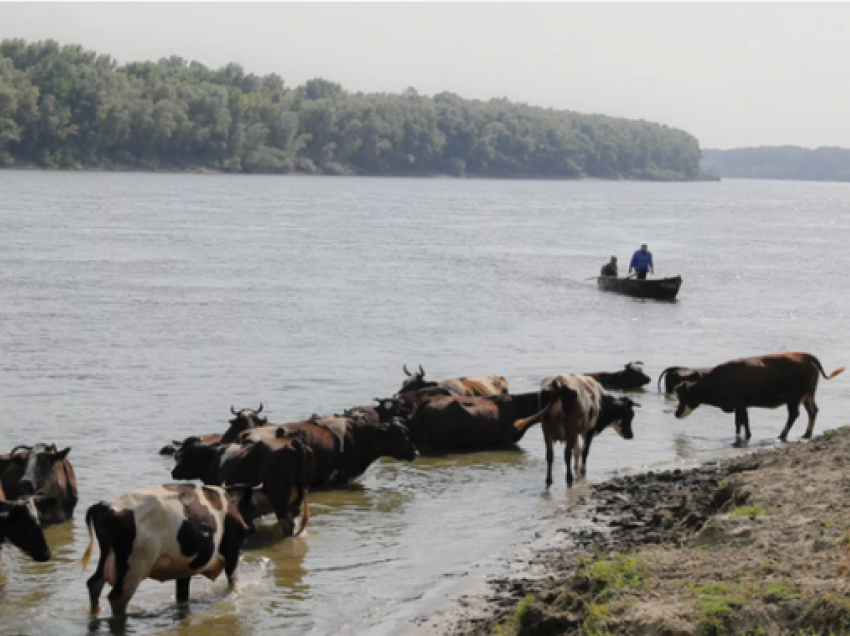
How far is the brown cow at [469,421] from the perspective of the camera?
19.1m

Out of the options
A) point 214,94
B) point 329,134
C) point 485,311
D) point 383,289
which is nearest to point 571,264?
point 383,289

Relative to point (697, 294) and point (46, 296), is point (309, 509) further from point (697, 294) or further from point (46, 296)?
point (697, 294)

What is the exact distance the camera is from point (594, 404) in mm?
17672

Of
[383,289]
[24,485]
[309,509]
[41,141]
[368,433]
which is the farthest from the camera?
[41,141]

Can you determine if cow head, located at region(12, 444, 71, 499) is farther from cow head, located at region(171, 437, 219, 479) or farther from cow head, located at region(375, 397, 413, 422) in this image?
cow head, located at region(375, 397, 413, 422)

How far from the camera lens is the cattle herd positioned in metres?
10.9

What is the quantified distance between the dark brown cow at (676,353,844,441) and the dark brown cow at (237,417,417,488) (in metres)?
5.70

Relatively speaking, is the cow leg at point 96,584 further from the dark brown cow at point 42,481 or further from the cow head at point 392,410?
the cow head at point 392,410

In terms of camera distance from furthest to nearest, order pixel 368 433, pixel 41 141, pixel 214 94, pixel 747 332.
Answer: pixel 214 94 → pixel 41 141 → pixel 747 332 → pixel 368 433

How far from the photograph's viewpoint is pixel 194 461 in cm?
1552

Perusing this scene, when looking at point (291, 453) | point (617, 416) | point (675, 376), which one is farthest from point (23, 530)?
point (675, 376)

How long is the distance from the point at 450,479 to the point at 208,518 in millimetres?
6634

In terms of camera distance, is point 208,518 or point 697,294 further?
point 697,294

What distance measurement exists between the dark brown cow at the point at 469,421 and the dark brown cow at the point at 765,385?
10.2 feet
